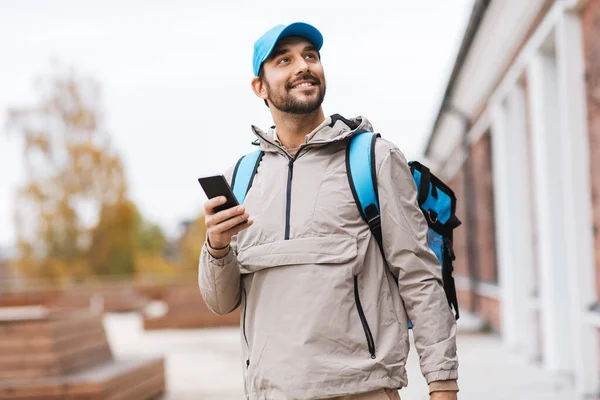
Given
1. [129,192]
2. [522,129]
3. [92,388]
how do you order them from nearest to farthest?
[92,388] < [522,129] < [129,192]

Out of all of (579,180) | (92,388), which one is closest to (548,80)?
(579,180)

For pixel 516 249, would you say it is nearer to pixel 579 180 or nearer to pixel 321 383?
pixel 579 180

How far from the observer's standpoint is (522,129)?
11.0 meters

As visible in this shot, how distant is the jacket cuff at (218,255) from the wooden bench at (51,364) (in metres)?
4.27

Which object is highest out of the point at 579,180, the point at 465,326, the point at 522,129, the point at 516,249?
the point at 522,129

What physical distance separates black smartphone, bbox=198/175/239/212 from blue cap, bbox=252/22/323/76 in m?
0.46

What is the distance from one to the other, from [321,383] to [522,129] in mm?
9306

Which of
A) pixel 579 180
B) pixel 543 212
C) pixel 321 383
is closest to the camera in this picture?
pixel 321 383

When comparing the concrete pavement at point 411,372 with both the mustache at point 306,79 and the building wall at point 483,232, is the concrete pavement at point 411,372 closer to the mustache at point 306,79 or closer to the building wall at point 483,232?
the building wall at point 483,232

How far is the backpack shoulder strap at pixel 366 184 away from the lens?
238cm

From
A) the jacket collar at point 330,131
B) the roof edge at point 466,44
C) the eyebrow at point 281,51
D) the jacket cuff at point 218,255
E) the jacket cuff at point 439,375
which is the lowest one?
the jacket cuff at point 439,375

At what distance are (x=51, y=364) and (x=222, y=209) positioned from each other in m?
4.69

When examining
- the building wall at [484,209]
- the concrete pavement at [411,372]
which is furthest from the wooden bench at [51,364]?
the building wall at [484,209]

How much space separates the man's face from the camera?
2.51 meters
